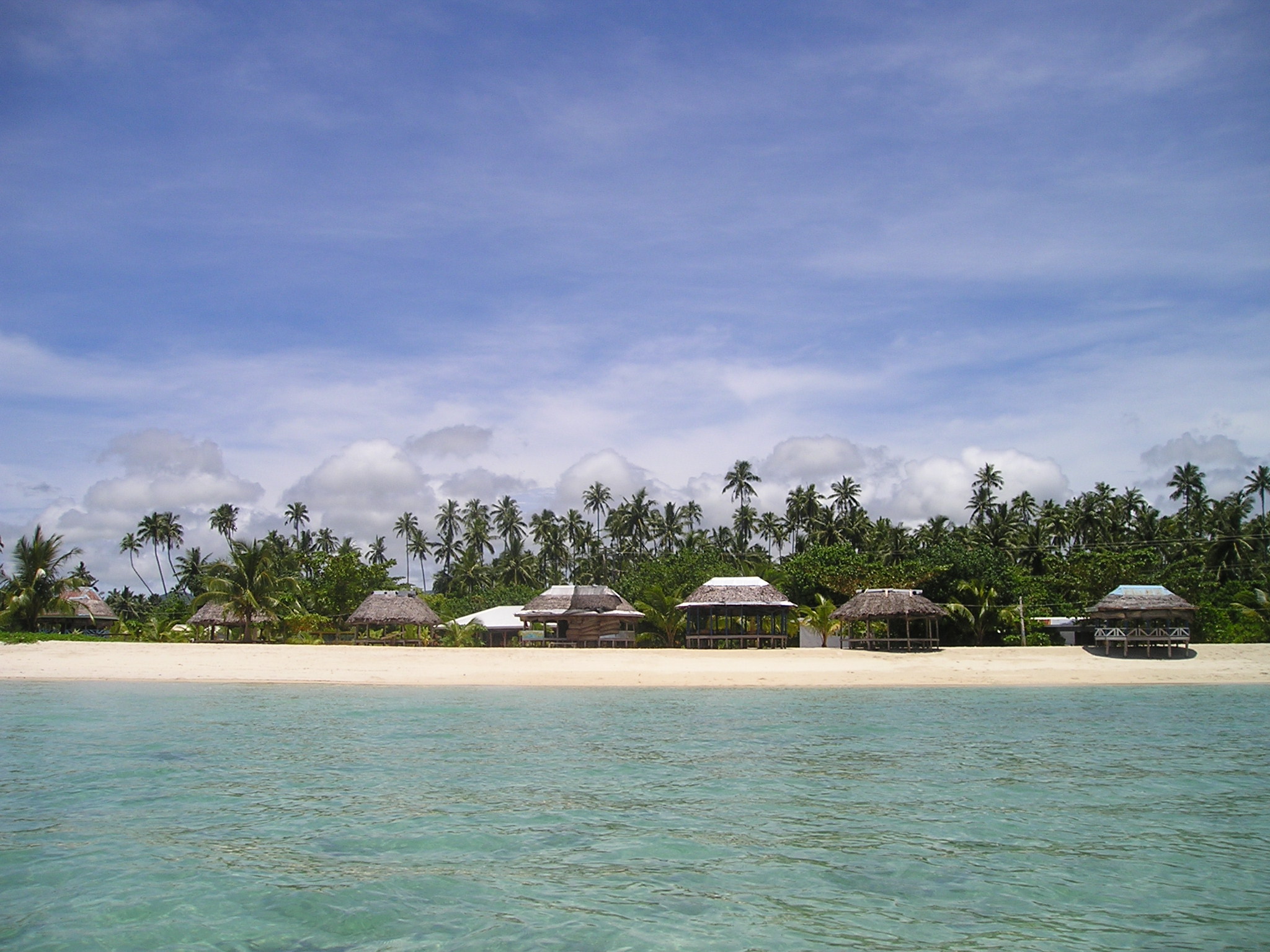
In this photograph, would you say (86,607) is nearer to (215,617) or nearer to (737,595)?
(215,617)

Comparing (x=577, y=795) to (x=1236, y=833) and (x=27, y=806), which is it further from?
(x=1236, y=833)

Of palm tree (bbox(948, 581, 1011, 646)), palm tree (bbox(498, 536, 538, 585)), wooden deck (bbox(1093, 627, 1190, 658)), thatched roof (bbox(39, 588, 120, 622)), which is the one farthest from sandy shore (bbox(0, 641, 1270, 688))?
palm tree (bbox(498, 536, 538, 585))

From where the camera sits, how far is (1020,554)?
57906 millimetres

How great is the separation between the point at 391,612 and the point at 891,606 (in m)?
21.2

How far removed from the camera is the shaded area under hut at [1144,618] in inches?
1288

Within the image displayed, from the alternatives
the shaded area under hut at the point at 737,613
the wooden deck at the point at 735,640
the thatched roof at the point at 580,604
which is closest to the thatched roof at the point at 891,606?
the shaded area under hut at the point at 737,613

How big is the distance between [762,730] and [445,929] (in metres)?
11.2

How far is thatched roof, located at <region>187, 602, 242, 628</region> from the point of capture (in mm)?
40188

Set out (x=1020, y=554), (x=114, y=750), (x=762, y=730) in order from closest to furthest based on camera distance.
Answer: (x=114, y=750) → (x=762, y=730) → (x=1020, y=554)

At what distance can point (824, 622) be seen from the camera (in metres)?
38.6

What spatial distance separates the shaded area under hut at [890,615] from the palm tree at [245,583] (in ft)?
74.3

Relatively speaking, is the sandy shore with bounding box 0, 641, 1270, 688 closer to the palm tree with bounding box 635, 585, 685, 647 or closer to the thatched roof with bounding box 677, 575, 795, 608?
the thatched roof with bounding box 677, 575, 795, 608

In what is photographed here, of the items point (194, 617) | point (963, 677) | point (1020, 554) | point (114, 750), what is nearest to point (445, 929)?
point (114, 750)

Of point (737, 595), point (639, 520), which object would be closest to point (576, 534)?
point (639, 520)
